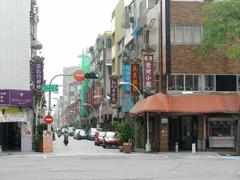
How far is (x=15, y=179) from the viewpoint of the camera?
23.3 meters

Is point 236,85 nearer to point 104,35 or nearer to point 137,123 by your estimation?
point 137,123

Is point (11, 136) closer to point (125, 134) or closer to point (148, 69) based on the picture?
point (125, 134)

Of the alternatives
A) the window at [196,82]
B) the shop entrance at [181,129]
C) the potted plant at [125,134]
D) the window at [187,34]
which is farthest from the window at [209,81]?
the potted plant at [125,134]

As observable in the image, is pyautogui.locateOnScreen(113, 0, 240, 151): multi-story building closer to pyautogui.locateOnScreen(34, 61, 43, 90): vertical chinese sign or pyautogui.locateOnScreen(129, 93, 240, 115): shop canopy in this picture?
pyautogui.locateOnScreen(129, 93, 240, 115): shop canopy

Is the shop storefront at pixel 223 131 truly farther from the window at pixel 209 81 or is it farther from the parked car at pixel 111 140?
the parked car at pixel 111 140

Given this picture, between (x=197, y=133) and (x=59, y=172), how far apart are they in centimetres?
2754

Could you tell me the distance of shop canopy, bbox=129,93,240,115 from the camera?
50062mm

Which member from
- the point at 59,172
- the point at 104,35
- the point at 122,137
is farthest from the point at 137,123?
the point at 104,35

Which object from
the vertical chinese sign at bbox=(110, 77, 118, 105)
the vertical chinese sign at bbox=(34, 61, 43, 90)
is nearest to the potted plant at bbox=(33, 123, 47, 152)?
the vertical chinese sign at bbox=(34, 61, 43, 90)

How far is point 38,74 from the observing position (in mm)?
58031

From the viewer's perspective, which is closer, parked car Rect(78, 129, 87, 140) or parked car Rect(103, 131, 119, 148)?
parked car Rect(103, 131, 119, 148)

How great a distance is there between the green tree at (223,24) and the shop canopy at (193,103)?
19.5 ft

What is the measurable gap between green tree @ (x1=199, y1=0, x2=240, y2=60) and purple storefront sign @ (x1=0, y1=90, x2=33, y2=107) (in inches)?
620

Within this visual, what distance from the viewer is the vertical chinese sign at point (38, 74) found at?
57.5 m
